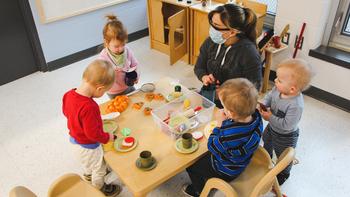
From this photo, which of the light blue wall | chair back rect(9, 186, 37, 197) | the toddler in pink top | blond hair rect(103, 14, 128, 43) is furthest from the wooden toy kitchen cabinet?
chair back rect(9, 186, 37, 197)

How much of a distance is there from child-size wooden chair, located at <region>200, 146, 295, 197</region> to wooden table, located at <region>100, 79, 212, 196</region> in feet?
0.61

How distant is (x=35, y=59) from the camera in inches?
130

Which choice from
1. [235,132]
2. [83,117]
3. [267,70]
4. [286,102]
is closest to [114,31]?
[83,117]

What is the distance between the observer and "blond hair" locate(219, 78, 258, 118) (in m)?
1.33

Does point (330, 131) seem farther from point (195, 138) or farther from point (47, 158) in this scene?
point (47, 158)

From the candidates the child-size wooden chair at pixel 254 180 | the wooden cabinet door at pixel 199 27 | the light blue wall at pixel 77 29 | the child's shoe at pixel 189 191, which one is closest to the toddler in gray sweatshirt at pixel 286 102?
the child-size wooden chair at pixel 254 180

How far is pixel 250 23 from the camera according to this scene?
1.79 meters

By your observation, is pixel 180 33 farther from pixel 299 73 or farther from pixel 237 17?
pixel 299 73

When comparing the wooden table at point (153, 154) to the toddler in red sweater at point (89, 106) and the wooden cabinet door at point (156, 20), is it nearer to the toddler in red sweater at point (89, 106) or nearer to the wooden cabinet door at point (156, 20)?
the toddler in red sweater at point (89, 106)

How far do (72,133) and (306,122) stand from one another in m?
1.88

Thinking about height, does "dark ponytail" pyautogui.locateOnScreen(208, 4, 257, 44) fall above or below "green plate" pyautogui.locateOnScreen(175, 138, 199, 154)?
above

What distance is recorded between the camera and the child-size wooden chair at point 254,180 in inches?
52.1

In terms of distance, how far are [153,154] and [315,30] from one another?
187 centimetres

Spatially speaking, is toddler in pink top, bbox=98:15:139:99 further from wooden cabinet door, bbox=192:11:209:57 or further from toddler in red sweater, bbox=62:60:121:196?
wooden cabinet door, bbox=192:11:209:57
